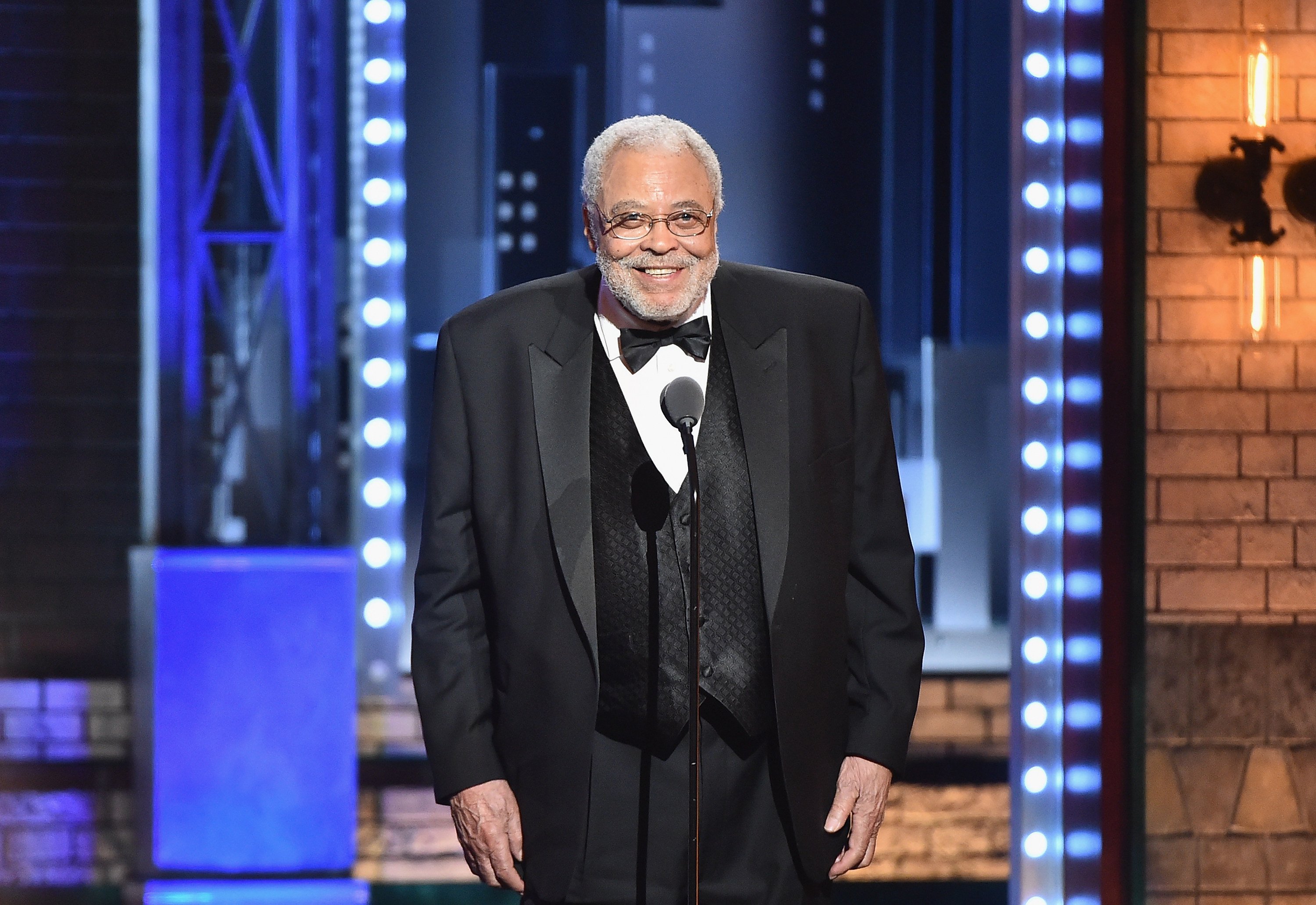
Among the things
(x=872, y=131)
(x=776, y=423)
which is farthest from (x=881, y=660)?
(x=872, y=131)

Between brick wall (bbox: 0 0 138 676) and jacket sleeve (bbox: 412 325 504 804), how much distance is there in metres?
2.20

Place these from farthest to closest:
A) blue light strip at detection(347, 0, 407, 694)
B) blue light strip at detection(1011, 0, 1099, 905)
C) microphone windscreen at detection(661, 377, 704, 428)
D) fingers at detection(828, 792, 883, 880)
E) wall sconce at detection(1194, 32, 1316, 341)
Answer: blue light strip at detection(347, 0, 407, 694) < blue light strip at detection(1011, 0, 1099, 905) < wall sconce at detection(1194, 32, 1316, 341) < fingers at detection(828, 792, 883, 880) < microphone windscreen at detection(661, 377, 704, 428)

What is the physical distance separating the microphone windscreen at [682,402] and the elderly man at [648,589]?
0.86 ft

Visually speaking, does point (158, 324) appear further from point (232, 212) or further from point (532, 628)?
point (532, 628)

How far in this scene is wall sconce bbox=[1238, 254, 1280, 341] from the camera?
2893 mm

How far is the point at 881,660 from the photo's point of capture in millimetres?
1703

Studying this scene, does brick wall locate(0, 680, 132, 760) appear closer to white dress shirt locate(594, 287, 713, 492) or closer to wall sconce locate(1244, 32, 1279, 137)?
white dress shirt locate(594, 287, 713, 492)

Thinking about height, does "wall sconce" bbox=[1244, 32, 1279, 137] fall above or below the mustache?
above

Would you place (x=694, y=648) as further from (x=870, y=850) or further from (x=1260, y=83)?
(x=1260, y=83)

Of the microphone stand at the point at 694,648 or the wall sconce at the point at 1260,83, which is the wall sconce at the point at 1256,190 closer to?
the wall sconce at the point at 1260,83

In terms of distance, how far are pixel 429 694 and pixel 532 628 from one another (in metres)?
0.15

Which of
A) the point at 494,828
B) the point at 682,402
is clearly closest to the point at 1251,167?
the point at 682,402

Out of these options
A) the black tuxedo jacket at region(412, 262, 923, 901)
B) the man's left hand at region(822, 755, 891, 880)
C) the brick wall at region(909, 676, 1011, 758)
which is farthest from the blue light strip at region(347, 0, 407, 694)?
the man's left hand at region(822, 755, 891, 880)

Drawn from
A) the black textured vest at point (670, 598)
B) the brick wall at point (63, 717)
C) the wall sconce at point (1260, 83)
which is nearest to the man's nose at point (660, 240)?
the black textured vest at point (670, 598)
